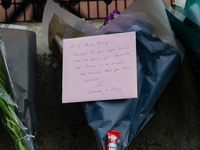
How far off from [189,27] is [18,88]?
0.59 meters

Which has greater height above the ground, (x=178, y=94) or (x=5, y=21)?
(x=5, y=21)

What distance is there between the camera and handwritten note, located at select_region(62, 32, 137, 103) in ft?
2.37

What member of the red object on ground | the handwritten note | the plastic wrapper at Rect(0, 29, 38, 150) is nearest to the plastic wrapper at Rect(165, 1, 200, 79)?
the handwritten note

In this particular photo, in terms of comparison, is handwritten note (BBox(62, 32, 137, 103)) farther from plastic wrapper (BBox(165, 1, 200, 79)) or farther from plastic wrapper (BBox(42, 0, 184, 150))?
plastic wrapper (BBox(165, 1, 200, 79))

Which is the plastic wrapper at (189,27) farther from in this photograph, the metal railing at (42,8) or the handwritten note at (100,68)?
the metal railing at (42,8)

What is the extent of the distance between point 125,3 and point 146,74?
59 cm

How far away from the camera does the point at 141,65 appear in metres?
0.74

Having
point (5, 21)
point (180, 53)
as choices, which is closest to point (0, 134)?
point (5, 21)

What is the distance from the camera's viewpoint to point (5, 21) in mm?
1151

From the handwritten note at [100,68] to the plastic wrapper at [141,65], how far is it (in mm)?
24

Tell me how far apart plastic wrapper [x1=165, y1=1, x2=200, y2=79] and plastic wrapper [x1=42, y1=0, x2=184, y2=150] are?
2.2 inches

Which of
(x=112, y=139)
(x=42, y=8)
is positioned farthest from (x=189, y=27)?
(x=42, y=8)

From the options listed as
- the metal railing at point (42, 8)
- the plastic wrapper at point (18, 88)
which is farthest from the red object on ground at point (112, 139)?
the metal railing at point (42, 8)

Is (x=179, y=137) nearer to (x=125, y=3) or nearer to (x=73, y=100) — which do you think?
(x=73, y=100)
